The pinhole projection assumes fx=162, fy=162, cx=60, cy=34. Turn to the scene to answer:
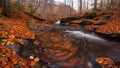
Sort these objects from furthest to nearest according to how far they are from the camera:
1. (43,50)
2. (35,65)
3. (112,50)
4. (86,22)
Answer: (86,22) → (112,50) → (43,50) → (35,65)

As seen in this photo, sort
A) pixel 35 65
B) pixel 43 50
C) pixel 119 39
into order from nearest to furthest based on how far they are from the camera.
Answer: pixel 35 65 → pixel 43 50 → pixel 119 39

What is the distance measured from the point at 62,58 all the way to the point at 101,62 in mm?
1380

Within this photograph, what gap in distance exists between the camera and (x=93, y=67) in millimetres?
5277

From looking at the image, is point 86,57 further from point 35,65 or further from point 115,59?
point 35,65

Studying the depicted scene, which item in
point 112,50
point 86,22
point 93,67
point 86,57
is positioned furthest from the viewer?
point 86,22

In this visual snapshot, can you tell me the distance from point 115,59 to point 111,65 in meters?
0.65

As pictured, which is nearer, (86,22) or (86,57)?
(86,57)

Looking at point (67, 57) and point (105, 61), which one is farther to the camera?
point (67, 57)

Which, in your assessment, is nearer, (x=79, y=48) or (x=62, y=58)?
(x=62, y=58)

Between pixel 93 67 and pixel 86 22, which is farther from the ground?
pixel 86 22

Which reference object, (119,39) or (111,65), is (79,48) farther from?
(119,39)

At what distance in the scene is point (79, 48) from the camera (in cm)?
724

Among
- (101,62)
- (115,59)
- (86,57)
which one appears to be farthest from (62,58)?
(115,59)

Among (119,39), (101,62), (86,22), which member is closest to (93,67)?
(101,62)
